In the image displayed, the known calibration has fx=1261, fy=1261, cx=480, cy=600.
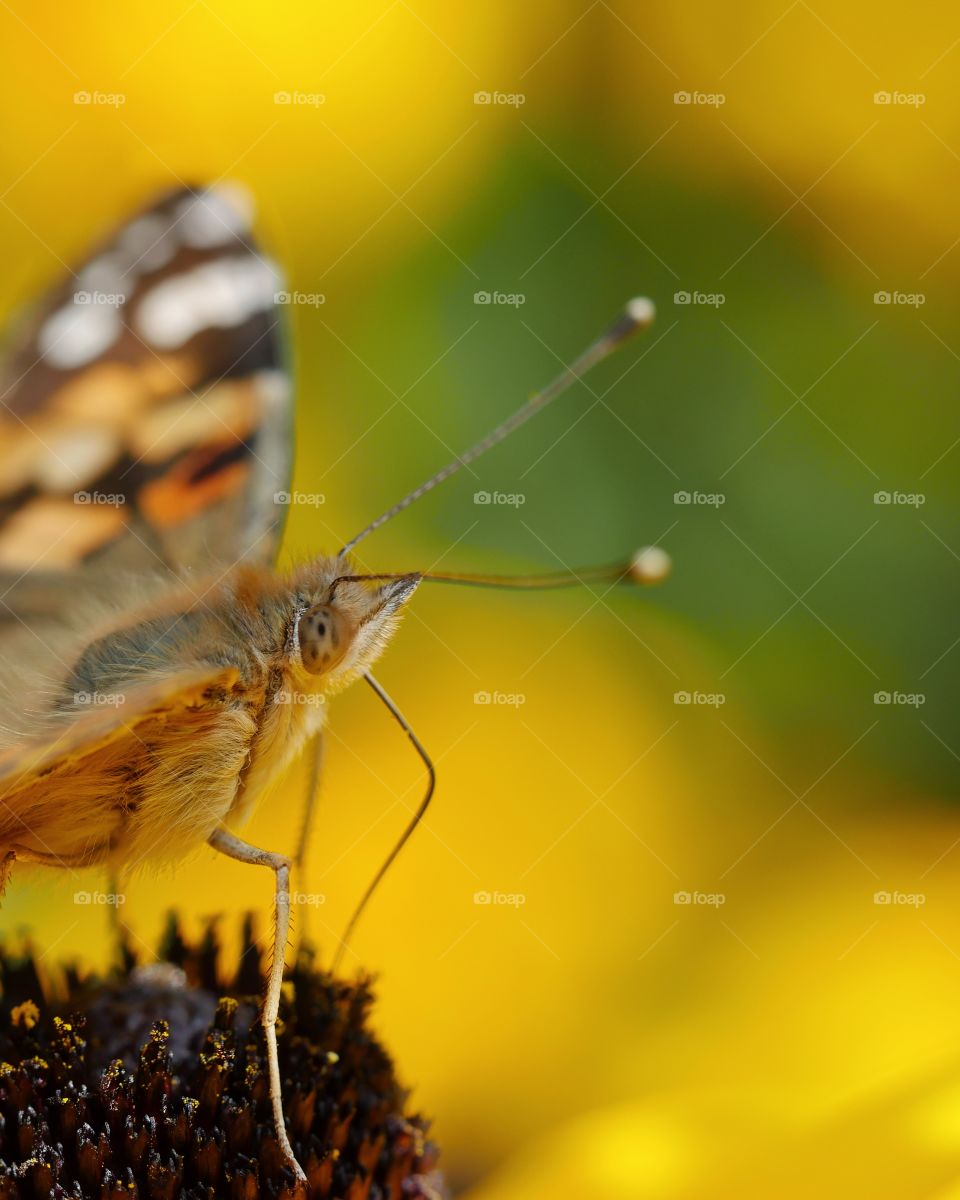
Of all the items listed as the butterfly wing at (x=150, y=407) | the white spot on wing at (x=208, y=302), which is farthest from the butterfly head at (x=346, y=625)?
the white spot on wing at (x=208, y=302)

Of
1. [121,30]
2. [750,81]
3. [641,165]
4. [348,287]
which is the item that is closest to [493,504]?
[348,287]

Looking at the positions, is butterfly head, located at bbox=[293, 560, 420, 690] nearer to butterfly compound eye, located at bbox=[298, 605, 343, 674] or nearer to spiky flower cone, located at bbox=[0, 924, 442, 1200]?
butterfly compound eye, located at bbox=[298, 605, 343, 674]

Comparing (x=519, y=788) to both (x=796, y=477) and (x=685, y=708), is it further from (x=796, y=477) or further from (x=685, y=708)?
(x=796, y=477)

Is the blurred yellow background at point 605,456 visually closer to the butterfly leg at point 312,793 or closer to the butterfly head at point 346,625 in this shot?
the butterfly leg at point 312,793

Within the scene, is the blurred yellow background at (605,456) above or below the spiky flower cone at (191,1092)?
above

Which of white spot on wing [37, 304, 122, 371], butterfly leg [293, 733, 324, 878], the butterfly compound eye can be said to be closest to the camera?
the butterfly compound eye

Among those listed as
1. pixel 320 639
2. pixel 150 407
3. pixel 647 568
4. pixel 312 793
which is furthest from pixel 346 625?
pixel 150 407

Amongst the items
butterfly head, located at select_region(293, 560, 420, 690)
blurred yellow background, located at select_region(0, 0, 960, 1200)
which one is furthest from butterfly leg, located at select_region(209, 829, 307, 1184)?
blurred yellow background, located at select_region(0, 0, 960, 1200)
